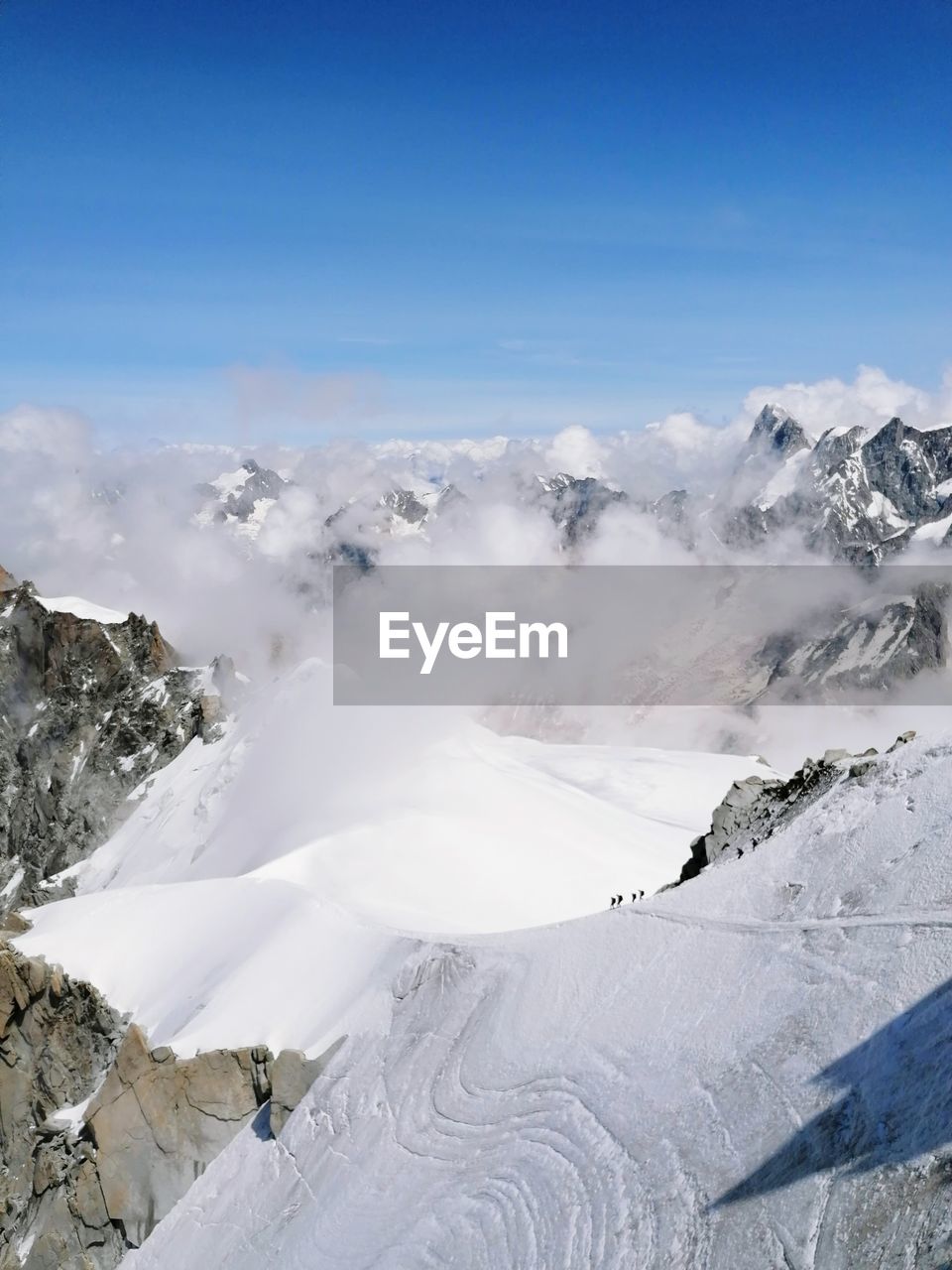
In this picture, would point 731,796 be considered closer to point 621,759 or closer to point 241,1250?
point 241,1250

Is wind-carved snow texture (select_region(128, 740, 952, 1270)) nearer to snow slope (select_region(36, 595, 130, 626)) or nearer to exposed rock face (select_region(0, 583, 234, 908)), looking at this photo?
exposed rock face (select_region(0, 583, 234, 908))

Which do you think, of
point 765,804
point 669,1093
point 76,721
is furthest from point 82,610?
point 669,1093

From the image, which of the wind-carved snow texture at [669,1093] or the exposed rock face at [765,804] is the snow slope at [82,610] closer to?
the wind-carved snow texture at [669,1093]

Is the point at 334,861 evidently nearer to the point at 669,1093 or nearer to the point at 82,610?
the point at 669,1093

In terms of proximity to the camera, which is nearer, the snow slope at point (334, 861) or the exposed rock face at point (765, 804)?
the exposed rock face at point (765, 804)

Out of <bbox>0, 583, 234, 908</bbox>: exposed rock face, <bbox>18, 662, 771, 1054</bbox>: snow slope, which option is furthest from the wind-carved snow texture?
<bbox>0, 583, 234, 908</bbox>: exposed rock face

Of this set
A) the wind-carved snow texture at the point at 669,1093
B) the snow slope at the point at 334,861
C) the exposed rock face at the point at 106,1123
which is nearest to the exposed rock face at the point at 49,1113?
→ the exposed rock face at the point at 106,1123

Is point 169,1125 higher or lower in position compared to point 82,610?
lower
